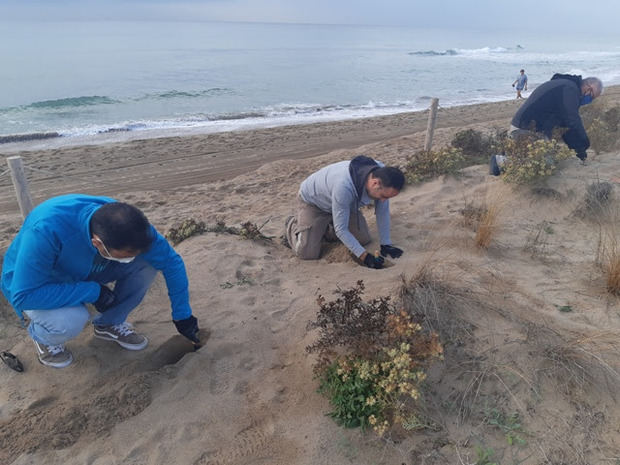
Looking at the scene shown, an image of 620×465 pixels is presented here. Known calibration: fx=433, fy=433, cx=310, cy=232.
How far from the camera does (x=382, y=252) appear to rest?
166 inches

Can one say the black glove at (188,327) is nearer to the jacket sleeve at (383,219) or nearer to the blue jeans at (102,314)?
the blue jeans at (102,314)

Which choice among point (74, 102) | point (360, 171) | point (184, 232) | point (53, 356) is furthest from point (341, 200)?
point (74, 102)

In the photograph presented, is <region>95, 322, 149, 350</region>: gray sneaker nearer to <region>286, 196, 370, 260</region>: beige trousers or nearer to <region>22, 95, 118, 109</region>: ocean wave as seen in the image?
<region>286, 196, 370, 260</region>: beige trousers

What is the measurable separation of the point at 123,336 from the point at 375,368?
6.06 ft

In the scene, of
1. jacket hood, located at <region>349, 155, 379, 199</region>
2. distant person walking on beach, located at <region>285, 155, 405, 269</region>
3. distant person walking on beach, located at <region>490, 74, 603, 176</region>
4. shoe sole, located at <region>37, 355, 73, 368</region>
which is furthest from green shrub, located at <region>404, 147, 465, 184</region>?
shoe sole, located at <region>37, 355, 73, 368</region>

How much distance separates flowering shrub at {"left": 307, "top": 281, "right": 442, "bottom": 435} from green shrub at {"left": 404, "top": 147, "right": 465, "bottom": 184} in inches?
163

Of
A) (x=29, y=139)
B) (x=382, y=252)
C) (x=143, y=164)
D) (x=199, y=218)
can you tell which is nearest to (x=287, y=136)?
(x=143, y=164)

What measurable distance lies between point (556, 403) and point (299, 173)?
6.77m

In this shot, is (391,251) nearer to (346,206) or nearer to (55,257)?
(346,206)

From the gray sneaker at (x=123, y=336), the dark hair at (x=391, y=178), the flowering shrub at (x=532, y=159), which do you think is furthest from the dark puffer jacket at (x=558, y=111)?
the gray sneaker at (x=123, y=336)

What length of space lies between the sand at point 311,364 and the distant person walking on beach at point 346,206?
0.59 feet

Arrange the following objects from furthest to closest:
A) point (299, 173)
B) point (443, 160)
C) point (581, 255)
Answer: point (299, 173) < point (443, 160) < point (581, 255)

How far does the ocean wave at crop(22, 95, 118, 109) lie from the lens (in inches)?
730

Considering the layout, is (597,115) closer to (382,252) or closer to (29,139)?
(382,252)
